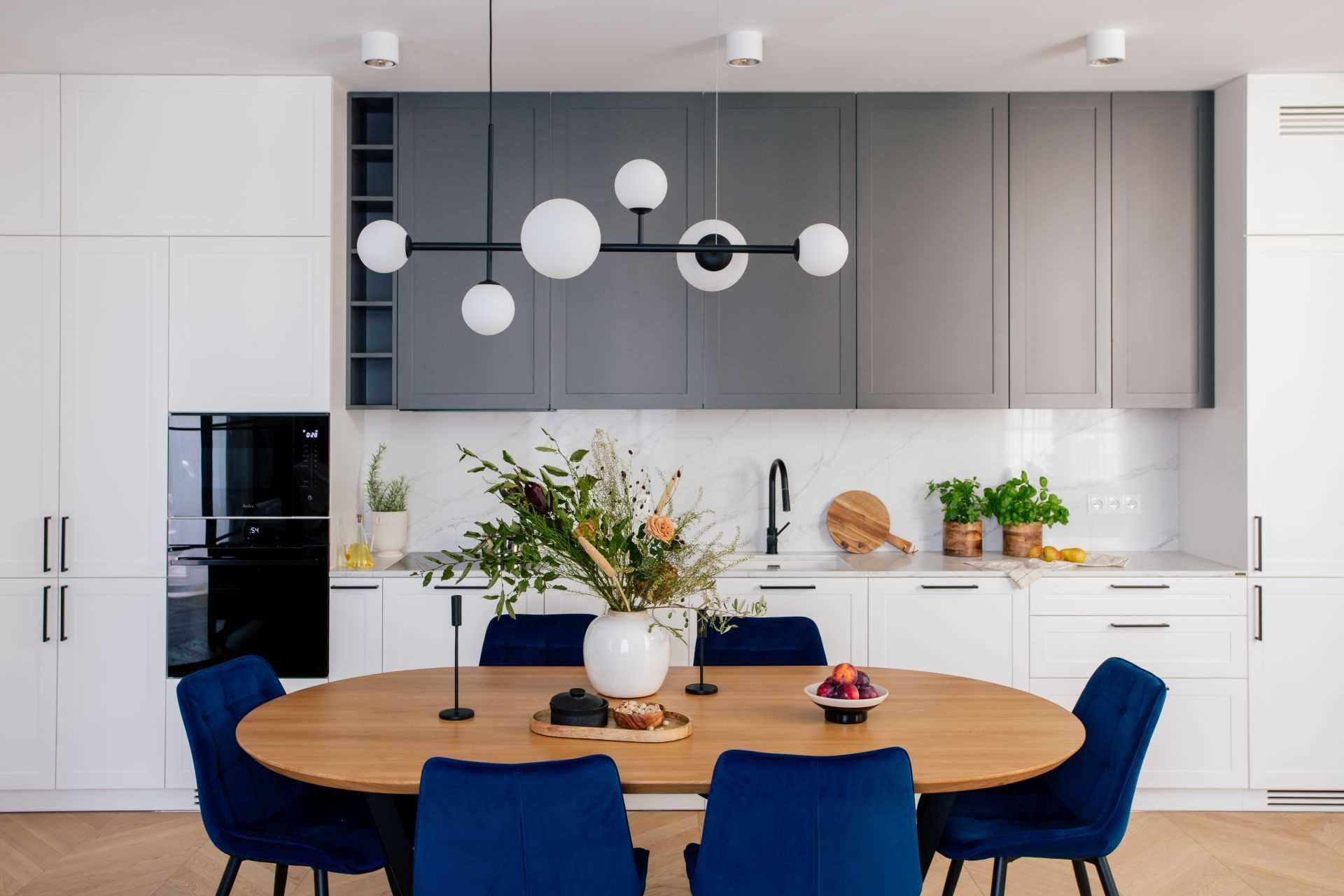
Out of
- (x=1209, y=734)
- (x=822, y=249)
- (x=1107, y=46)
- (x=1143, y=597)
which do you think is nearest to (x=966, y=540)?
(x=1143, y=597)

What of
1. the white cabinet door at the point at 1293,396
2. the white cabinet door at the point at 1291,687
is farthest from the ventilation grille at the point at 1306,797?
the white cabinet door at the point at 1293,396

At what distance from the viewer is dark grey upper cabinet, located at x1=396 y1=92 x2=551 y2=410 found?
13.1ft

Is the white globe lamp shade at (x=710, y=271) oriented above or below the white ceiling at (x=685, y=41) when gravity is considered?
below

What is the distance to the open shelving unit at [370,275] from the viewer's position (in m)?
4.02

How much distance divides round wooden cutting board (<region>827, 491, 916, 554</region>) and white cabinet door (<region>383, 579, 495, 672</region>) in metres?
1.51

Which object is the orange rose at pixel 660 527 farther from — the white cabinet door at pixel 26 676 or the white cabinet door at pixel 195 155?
the white cabinet door at pixel 26 676

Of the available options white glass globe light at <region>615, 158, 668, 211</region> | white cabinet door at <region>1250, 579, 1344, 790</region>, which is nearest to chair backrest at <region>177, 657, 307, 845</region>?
white glass globe light at <region>615, 158, 668, 211</region>

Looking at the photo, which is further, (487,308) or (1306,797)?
(1306,797)

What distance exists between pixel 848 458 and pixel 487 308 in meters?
2.31

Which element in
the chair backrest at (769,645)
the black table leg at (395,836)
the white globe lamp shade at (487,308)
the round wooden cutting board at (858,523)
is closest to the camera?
the black table leg at (395,836)

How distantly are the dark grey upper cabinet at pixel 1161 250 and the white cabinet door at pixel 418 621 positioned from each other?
2.64 m

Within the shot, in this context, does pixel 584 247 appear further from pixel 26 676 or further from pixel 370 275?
pixel 26 676

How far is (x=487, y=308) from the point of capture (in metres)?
2.51

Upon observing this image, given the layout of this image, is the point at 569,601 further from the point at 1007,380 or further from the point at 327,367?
the point at 1007,380
